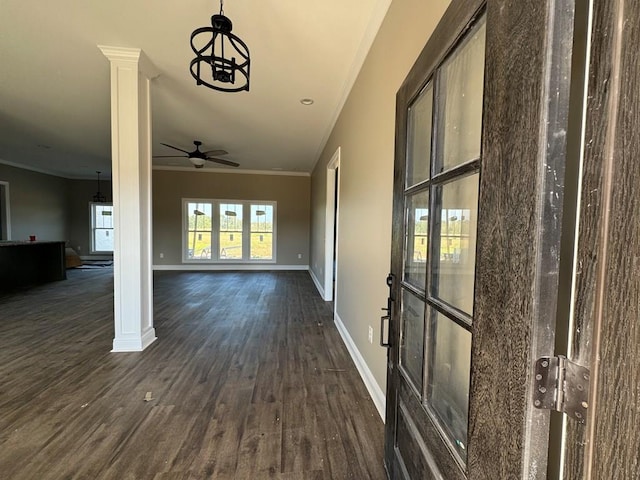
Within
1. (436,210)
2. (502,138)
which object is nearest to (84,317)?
(436,210)

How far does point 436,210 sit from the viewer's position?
3.31ft

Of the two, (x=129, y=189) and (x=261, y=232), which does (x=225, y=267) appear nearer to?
(x=261, y=232)

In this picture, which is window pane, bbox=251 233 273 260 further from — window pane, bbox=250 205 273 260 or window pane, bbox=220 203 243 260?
window pane, bbox=220 203 243 260

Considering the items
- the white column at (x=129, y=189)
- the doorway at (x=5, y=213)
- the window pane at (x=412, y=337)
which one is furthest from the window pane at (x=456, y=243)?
the doorway at (x=5, y=213)

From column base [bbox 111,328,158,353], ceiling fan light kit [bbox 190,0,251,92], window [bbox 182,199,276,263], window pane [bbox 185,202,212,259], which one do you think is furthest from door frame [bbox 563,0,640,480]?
window pane [bbox 185,202,212,259]

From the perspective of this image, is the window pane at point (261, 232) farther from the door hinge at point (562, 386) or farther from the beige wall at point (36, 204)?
the door hinge at point (562, 386)

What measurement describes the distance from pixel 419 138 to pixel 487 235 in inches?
27.0

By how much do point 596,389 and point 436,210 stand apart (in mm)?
663

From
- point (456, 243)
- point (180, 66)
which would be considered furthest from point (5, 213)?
point (456, 243)

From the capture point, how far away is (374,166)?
225cm

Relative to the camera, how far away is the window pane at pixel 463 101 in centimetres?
82

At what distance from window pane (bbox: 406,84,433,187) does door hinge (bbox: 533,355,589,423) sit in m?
0.76

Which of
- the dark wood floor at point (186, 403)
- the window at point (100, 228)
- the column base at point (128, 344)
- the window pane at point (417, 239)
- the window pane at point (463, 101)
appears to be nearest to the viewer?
the window pane at point (463, 101)

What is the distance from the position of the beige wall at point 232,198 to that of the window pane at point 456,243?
759 cm
